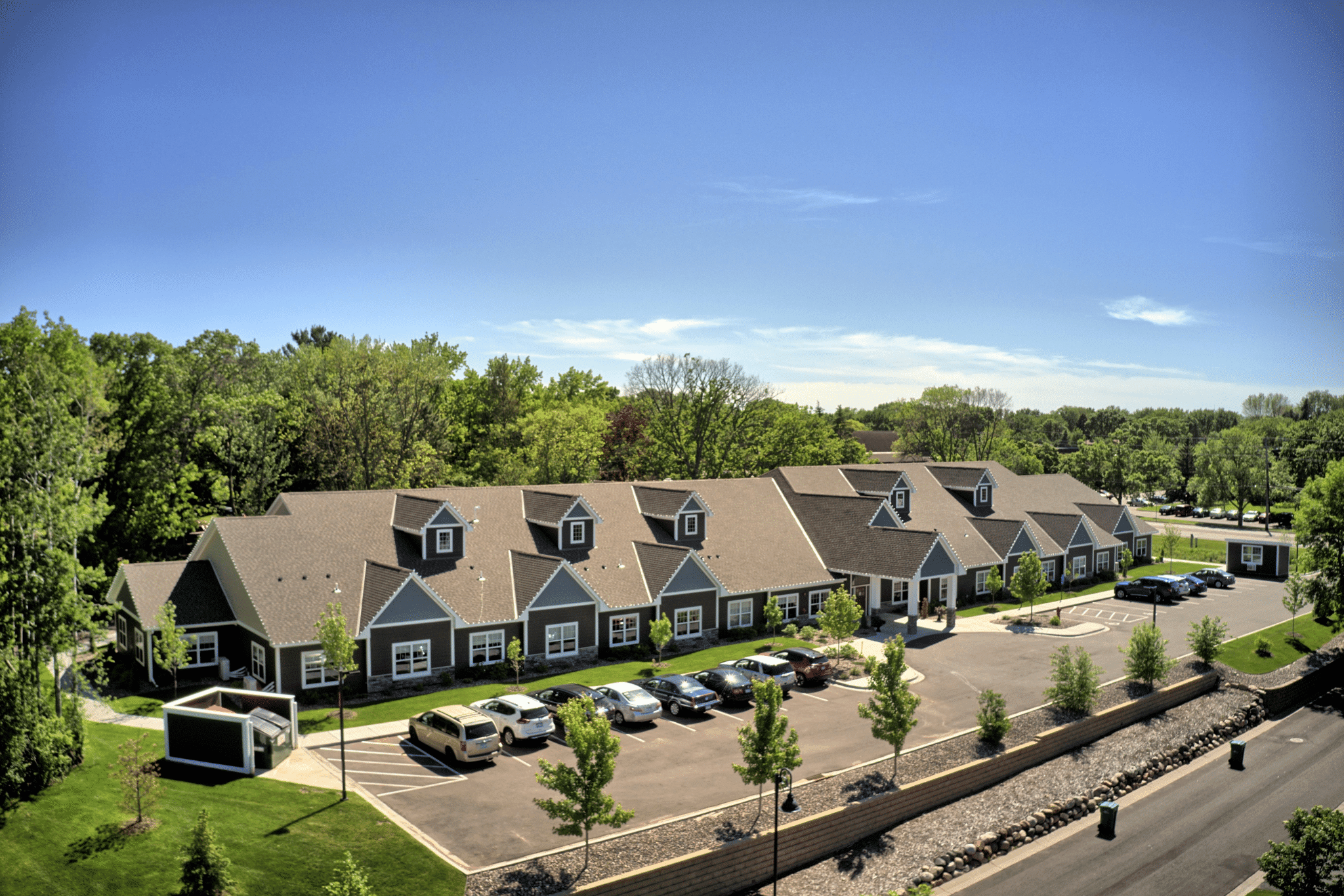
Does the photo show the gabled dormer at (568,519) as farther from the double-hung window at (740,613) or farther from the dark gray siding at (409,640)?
the dark gray siding at (409,640)

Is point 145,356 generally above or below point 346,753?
above

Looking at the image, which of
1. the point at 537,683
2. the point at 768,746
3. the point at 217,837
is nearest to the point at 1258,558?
the point at 537,683

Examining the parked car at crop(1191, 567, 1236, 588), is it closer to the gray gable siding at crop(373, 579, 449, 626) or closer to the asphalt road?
the asphalt road

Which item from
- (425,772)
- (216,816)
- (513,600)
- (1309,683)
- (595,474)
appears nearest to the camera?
(216,816)

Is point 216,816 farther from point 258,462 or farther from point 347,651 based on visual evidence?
point 258,462

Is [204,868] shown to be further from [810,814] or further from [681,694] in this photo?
[681,694]

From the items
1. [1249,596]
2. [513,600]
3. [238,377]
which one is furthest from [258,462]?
[1249,596]

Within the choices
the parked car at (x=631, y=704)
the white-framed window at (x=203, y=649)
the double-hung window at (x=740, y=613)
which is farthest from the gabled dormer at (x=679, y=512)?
the white-framed window at (x=203, y=649)
